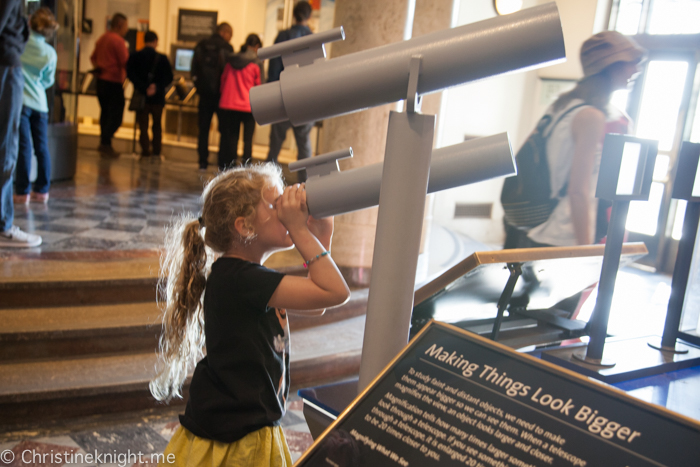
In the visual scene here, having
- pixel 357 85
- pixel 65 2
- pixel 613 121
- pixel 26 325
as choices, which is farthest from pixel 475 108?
pixel 357 85

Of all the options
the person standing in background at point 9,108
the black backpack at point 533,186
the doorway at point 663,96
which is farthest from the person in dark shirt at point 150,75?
the black backpack at point 533,186

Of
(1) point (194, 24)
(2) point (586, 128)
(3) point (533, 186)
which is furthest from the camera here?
(1) point (194, 24)

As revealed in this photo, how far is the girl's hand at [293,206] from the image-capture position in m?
1.03

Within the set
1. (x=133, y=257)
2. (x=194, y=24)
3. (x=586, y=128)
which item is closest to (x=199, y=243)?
(x=586, y=128)

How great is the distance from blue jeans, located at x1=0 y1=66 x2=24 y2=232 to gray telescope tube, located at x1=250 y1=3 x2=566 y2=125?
3.48 metres

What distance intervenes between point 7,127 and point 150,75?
585cm

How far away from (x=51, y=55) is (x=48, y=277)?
2.42 meters

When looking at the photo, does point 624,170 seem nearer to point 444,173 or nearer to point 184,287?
point 444,173

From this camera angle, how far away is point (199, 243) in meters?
1.60

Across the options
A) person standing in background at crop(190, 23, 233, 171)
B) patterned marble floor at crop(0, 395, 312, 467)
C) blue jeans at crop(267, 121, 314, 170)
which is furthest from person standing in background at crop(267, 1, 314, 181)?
patterned marble floor at crop(0, 395, 312, 467)

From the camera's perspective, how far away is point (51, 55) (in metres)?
4.81

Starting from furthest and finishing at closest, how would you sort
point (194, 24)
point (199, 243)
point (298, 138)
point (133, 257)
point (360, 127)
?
point (194, 24), point (298, 138), point (360, 127), point (133, 257), point (199, 243)

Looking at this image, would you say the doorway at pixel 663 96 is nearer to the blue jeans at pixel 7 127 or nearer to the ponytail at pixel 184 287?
the blue jeans at pixel 7 127

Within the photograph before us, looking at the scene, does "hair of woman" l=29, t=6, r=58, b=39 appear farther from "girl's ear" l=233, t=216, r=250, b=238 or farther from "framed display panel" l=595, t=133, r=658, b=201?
"framed display panel" l=595, t=133, r=658, b=201
